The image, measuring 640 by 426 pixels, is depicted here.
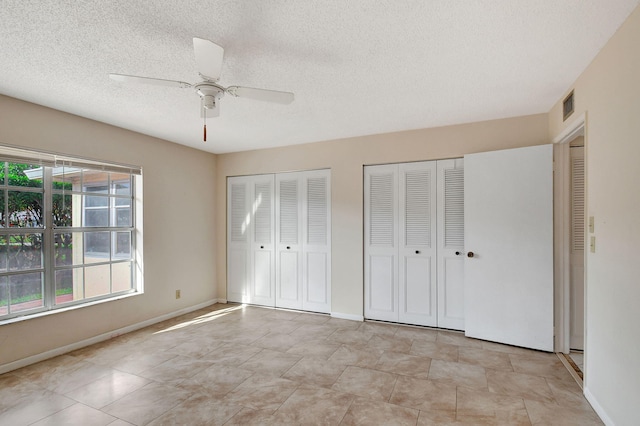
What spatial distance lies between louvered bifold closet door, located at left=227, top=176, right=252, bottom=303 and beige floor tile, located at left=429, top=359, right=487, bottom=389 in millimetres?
3069

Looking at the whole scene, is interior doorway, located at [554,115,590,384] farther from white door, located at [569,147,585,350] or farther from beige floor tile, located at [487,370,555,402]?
beige floor tile, located at [487,370,555,402]

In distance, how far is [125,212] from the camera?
394 centimetres

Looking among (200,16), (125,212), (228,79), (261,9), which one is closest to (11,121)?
(125,212)

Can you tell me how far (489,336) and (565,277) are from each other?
0.94 metres

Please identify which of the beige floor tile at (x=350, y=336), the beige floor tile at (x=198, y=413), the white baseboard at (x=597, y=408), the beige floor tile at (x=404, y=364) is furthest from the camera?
the beige floor tile at (x=350, y=336)

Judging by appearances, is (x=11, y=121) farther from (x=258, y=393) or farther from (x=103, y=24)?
(x=258, y=393)

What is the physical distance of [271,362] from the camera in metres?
2.96


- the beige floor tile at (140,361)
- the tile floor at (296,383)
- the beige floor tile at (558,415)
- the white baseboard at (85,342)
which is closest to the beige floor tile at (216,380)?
the tile floor at (296,383)

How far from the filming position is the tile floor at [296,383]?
2154mm

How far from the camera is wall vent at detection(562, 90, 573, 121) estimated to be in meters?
2.65

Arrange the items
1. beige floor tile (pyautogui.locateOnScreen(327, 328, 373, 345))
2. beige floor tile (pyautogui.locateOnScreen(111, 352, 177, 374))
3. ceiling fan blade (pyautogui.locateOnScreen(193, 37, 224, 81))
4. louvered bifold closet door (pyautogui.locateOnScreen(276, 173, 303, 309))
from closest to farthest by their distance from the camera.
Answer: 1. ceiling fan blade (pyautogui.locateOnScreen(193, 37, 224, 81))
2. beige floor tile (pyautogui.locateOnScreen(111, 352, 177, 374))
3. beige floor tile (pyautogui.locateOnScreen(327, 328, 373, 345))
4. louvered bifold closet door (pyautogui.locateOnScreen(276, 173, 303, 309))

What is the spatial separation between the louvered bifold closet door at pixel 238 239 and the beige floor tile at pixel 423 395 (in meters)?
3.05

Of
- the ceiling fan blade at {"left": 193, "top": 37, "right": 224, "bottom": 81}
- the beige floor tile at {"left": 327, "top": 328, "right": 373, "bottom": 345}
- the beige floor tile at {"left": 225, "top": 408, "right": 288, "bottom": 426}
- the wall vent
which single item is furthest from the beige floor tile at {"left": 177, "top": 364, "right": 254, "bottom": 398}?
Result: the wall vent

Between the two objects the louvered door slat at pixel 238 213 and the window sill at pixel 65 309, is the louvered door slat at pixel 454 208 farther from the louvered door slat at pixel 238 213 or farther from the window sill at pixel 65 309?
the window sill at pixel 65 309
